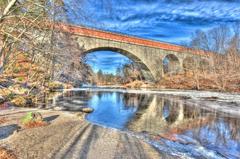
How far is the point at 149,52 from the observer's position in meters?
62.0

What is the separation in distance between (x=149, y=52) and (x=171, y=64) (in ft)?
48.6

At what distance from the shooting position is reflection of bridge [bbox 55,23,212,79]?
5053 centimetres

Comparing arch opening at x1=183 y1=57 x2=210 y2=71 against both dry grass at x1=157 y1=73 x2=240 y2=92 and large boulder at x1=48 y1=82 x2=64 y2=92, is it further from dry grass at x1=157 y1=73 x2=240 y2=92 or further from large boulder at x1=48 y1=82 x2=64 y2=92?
large boulder at x1=48 y1=82 x2=64 y2=92

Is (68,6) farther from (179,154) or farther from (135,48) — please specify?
(135,48)

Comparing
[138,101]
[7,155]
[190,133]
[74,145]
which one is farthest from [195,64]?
[7,155]

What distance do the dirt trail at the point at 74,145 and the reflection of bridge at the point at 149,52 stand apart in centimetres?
3456

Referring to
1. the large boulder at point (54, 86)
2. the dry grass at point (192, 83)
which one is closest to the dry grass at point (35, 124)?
the large boulder at point (54, 86)

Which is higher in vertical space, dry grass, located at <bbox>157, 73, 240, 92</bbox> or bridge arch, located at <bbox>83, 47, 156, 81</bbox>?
bridge arch, located at <bbox>83, 47, 156, 81</bbox>

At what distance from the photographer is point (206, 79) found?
5422cm

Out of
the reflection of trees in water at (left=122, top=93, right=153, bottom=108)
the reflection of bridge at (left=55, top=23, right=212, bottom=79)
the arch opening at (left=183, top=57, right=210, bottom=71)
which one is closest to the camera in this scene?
the reflection of trees in water at (left=122, top=93, right=153, bottom=108)

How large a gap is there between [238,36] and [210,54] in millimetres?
6811

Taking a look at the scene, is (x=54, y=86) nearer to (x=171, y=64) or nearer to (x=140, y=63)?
(x=140, y=63)

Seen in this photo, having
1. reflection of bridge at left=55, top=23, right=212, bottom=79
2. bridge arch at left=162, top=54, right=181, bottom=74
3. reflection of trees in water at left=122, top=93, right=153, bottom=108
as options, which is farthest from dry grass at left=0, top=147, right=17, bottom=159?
bridge arch at left=162, top=54, right=181, bottom=74

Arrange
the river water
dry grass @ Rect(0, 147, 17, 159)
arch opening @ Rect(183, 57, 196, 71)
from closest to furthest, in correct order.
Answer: dry grass @ Rect(0, 147, 17, 159) → the river water → arch opening @ Rect(183, 57, 196, 71)
